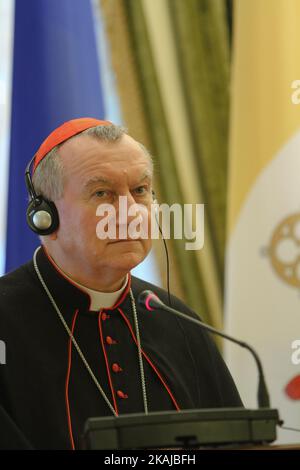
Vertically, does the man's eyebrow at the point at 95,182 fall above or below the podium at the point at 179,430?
above

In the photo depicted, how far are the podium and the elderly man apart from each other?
0.68m

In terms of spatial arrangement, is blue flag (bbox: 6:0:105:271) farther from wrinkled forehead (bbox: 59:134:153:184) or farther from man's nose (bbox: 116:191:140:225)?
man's nose (bbox: 116:191:140:225)

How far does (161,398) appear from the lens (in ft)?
8.20

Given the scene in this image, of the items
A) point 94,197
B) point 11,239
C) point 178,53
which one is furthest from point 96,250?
point 178,53

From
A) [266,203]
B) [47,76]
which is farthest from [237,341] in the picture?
[47,76]

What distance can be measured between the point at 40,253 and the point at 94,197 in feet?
0.95

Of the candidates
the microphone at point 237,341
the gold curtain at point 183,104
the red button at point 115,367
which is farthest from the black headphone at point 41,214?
the gold curtain at point 183,104

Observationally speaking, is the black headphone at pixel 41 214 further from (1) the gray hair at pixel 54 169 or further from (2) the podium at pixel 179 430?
(2) the podium at pixel 179 430

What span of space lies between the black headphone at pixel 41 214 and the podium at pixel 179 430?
0.94 meters

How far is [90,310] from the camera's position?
260cm

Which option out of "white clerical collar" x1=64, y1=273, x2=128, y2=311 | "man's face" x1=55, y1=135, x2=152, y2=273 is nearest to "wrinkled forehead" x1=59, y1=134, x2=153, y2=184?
"man's face" x1=55, y1=135, x2=152, y2=273

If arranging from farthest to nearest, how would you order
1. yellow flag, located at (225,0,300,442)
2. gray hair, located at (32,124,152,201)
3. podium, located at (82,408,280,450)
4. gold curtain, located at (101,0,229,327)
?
1. gold curtain, located at (101,0,229,327)
2. yellow flag, located at (225,0,300,442)
3. gray hair, located at (32,124,152,201)
4. podium, located at (82,408,280,450)

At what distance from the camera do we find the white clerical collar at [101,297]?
2596 millimetres

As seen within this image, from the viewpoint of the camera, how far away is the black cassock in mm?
2283
